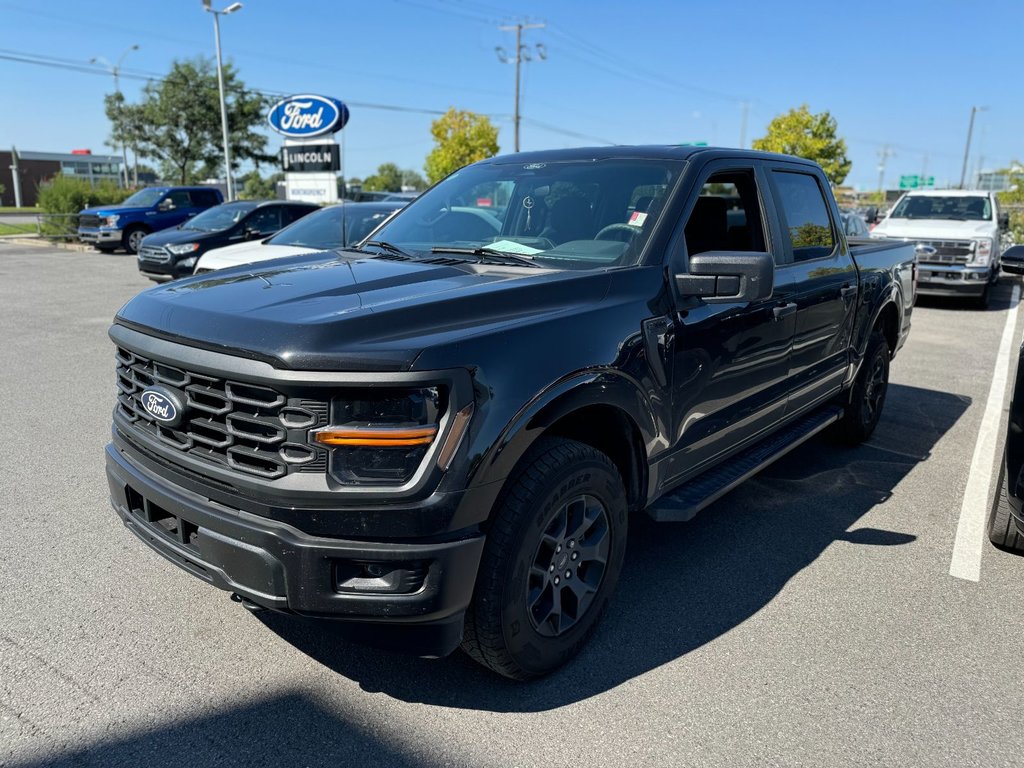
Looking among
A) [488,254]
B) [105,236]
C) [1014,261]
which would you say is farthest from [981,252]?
[105,236]

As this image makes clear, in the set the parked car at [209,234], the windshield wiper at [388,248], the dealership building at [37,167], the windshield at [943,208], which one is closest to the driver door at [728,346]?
the windshield wiper at [388,248]

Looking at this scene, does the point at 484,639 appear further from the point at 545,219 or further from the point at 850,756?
the point at 545,219

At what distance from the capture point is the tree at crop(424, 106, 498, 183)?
164 ft

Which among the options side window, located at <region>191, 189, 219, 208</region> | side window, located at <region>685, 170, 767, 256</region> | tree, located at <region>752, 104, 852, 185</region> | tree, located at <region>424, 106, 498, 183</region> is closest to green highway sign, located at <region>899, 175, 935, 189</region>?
tree, located at <region>752, 104, 852, 185</region>

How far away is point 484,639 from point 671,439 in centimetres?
119

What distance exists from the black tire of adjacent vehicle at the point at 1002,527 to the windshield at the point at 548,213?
227 centimetres

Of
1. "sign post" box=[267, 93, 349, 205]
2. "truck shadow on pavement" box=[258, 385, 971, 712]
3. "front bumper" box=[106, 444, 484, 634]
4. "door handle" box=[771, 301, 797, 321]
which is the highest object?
"sign post" box=[267, 93, 349, 205]

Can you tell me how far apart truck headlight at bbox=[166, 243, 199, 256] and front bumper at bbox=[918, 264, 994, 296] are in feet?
41.1

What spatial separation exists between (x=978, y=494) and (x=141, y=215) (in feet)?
71.7

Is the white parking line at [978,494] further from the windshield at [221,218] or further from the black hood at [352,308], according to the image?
the windshield at [221,218]

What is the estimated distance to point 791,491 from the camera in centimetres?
486

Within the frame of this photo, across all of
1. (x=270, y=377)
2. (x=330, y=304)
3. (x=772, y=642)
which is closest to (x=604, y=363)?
(x=330, y=304)

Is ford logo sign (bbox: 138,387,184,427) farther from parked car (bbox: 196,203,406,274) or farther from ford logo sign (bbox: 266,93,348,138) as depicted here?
ford logo sign (bbox: 266,93,348,138)

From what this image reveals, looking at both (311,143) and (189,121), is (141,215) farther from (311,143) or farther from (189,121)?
(189,121)
